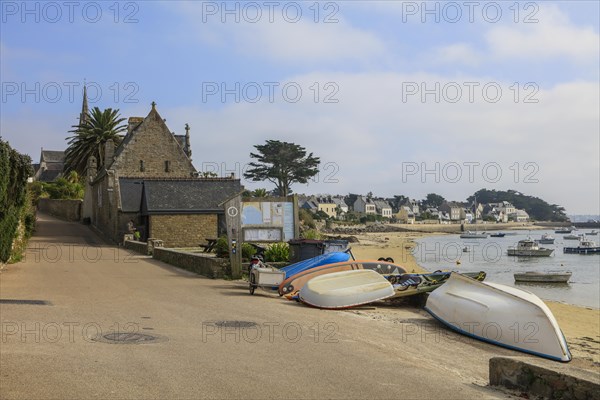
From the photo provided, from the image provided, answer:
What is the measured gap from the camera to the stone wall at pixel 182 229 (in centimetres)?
3934

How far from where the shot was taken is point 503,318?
12766 millimetres

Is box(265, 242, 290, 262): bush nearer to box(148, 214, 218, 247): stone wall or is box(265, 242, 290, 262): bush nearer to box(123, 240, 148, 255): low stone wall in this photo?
box(123, 240, 148, 255): low stone wall

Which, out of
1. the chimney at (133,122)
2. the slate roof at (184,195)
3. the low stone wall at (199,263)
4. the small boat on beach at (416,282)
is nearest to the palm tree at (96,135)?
the chimney at (133,122)

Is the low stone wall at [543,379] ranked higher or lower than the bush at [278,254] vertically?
lower

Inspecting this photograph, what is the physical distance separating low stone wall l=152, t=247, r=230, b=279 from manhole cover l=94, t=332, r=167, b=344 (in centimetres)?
1054

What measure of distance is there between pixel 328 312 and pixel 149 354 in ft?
20.6

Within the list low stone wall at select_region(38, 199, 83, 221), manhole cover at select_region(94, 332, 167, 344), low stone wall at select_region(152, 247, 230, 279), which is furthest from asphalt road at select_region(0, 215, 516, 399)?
low stone wall at select_region(38, 199, 83, 221)

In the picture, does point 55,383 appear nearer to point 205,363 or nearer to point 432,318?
point 205,363

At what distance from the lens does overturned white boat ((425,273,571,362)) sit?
12.2m

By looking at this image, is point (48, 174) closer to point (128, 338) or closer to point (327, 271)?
point (327, 271)

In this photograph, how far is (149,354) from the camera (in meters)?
9.11

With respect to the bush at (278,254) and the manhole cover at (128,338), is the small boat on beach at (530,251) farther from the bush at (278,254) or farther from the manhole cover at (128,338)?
the manhole cover at (128,338)

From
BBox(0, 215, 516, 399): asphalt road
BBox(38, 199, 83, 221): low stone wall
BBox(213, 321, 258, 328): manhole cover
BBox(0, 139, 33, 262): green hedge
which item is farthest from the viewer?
BBox(38, 199, 83, 221): low stone wall

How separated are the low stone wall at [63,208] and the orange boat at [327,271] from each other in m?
55.3
